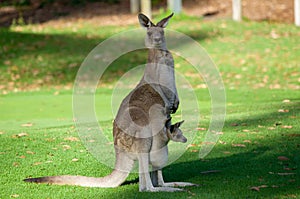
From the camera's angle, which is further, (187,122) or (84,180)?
(187,122)

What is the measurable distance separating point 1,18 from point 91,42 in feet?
28.9

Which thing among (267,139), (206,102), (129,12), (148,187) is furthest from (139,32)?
(148,187)

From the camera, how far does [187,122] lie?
36.3 ft

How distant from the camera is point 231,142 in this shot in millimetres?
9898

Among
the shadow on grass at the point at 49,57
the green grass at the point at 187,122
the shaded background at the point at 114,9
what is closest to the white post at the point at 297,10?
the green grass at the point at 187,122

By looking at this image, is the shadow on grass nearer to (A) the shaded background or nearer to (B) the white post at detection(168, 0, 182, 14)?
(B) the white post at detection(168, 0, 182, 14)

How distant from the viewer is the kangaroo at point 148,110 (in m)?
7.12

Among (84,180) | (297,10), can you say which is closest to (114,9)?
(297,10)

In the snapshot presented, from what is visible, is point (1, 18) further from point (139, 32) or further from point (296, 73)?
point (296, 73)

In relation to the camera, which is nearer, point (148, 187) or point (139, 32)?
point (148, 187)

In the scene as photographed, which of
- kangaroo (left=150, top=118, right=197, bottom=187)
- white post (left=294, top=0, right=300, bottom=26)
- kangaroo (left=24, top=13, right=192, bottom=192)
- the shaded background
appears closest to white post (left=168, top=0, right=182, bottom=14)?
the shaded background

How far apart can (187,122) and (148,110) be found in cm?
A: 394

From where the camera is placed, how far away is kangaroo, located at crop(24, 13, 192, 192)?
23.4ft

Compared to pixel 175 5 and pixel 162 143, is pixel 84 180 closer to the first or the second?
pixel 162 143
